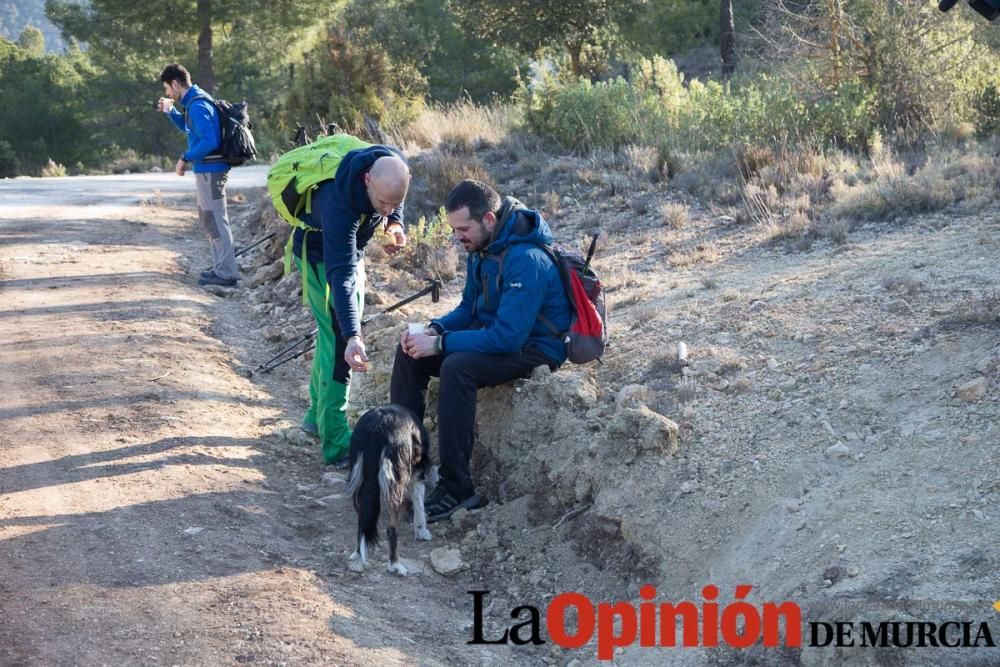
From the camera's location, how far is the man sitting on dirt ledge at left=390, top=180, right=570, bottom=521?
5.39 meters

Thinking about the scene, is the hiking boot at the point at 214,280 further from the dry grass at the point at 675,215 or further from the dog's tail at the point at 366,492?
the dog's tail at the point at 366,492

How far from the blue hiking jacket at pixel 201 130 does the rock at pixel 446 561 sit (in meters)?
5.16

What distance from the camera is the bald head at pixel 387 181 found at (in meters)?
5.20

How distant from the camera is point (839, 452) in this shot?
4.73 m

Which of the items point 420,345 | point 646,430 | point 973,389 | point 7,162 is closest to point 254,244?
point 420,345

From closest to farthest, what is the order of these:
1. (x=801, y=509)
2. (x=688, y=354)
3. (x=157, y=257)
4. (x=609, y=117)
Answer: (x=801, y=509)
(x=688, y=354)
(x=157, y=257)
(x=609, y=117)

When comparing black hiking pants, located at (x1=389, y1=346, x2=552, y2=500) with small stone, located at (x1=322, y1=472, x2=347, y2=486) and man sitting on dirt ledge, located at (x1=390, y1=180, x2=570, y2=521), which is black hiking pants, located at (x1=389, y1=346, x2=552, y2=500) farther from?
small stone, located at (x1=322, y1=472, x2=347, y2=486)

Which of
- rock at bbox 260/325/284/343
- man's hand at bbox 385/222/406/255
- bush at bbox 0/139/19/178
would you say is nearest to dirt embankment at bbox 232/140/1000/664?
man's hand at bbox 385/222/406/255

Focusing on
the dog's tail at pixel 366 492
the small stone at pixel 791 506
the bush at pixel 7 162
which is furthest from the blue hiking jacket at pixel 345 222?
the bush at pixel 7 162

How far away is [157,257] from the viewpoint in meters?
10.4

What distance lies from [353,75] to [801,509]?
45.0 feet

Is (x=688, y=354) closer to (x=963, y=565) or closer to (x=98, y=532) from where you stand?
(x=963, y=565)

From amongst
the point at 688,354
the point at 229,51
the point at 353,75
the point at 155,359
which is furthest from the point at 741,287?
the point at 229,51

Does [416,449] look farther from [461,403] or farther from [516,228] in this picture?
[516,228]
